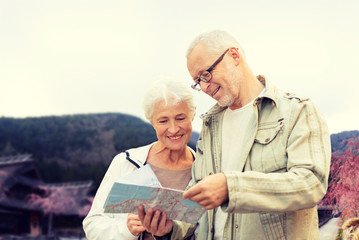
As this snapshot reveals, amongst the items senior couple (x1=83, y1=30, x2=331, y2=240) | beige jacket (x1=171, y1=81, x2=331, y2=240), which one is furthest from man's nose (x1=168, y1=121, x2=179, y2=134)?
beige jacket (x1=171, y1=81, x2=331, y2=240)

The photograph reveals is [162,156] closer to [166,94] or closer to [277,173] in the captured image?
[166,94]

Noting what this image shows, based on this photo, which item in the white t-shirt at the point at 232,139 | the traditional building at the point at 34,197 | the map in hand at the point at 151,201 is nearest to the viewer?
the map in hand at the point at 151,201

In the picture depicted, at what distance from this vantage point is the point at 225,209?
1154mm

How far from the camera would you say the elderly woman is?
1.89m

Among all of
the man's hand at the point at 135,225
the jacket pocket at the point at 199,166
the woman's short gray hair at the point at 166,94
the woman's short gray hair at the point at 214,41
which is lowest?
the man's hand at the point at 135,225

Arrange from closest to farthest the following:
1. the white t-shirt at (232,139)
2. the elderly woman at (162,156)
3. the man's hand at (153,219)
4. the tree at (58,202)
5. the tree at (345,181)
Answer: the man's hand at (153,219) < the white t-shirt at (232,139) < the elderly woman at (162,156) < the tree at (345,181) < the tree at (58,202)

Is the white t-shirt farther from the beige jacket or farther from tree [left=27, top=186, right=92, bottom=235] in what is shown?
tree [left=27, top=186, right=92, bottom=235]

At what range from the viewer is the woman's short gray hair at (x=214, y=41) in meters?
1.58

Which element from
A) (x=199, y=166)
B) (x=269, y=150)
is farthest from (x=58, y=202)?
(x=269, y=150)

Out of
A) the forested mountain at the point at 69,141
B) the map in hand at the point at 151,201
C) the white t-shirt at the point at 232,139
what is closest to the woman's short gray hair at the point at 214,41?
the white t-shirt at the point at 232,139

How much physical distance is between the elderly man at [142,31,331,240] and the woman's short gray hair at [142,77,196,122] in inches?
6.4

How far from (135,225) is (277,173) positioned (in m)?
0.79

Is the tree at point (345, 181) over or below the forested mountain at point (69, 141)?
over

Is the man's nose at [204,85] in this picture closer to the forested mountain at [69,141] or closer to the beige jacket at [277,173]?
the beige jacket at [277,173]
